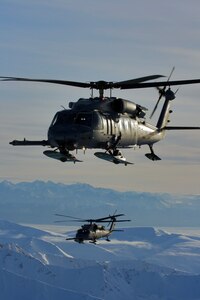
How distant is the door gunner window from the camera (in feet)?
266

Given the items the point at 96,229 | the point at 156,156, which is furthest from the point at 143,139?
the point at 96,229

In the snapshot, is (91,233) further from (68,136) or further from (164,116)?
(68,136)

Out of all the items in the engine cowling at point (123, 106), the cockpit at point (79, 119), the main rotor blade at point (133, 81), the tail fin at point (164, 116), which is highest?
the main rotor blade at point (133, 81)

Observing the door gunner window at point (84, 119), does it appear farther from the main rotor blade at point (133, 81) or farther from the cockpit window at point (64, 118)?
the main rotor blade at point (133, 81)

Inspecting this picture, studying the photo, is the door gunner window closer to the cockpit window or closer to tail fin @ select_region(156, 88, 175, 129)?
the cockpit window

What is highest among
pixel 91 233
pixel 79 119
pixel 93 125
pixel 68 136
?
pixel 79 119

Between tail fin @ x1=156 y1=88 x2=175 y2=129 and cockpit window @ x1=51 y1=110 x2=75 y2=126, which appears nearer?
cockpit window @ x1=51 y1=110 x2=75 y2=126

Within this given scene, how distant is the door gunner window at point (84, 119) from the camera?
80.9 m

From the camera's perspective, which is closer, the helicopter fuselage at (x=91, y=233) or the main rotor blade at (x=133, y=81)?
the main rotor blade at (x=133, y=81)

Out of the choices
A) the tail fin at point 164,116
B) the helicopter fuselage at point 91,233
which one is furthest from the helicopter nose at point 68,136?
the helicopter fuselage at point 91,233

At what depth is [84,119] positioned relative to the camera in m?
81.2

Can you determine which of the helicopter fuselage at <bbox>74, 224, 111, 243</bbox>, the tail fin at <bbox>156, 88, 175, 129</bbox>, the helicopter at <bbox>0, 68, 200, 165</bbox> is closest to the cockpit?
the helicopter at <bbox>0, 68, 200, 165</bbox>

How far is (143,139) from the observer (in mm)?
90500

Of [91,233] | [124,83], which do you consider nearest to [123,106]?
[124,83]
